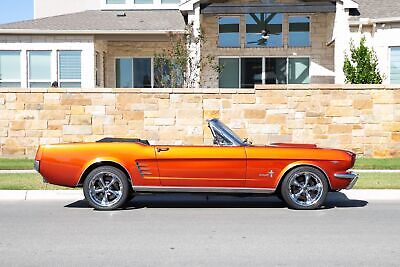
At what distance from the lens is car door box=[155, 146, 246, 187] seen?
10164 mm

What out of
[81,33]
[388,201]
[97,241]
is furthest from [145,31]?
[97,241]

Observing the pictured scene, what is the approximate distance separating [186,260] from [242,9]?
18019 millimetres

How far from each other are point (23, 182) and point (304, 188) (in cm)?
610

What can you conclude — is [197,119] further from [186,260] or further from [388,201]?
[186,260]

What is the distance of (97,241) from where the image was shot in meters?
7.65

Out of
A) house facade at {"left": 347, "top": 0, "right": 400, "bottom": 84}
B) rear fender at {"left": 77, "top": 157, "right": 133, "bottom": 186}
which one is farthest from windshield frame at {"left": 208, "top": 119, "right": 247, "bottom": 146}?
house facade at {"left": 347, "top": 0, "right": 400, "bottom": 84}

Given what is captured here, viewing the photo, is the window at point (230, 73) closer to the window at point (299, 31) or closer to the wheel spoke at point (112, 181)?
the window at point (299, 31)

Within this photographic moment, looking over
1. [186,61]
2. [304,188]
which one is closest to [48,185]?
[304,188]

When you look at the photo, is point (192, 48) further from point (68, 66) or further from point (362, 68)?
point (362, 68)

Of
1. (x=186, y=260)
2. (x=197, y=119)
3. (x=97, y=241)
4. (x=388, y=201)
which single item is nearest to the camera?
(x=186, y=260)

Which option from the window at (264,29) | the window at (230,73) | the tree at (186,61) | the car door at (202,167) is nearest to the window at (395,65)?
the window at (264,29)

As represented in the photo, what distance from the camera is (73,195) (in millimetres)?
11961

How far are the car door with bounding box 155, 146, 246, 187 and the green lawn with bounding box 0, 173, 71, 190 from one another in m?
3.27

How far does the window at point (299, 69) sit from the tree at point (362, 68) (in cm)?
428
